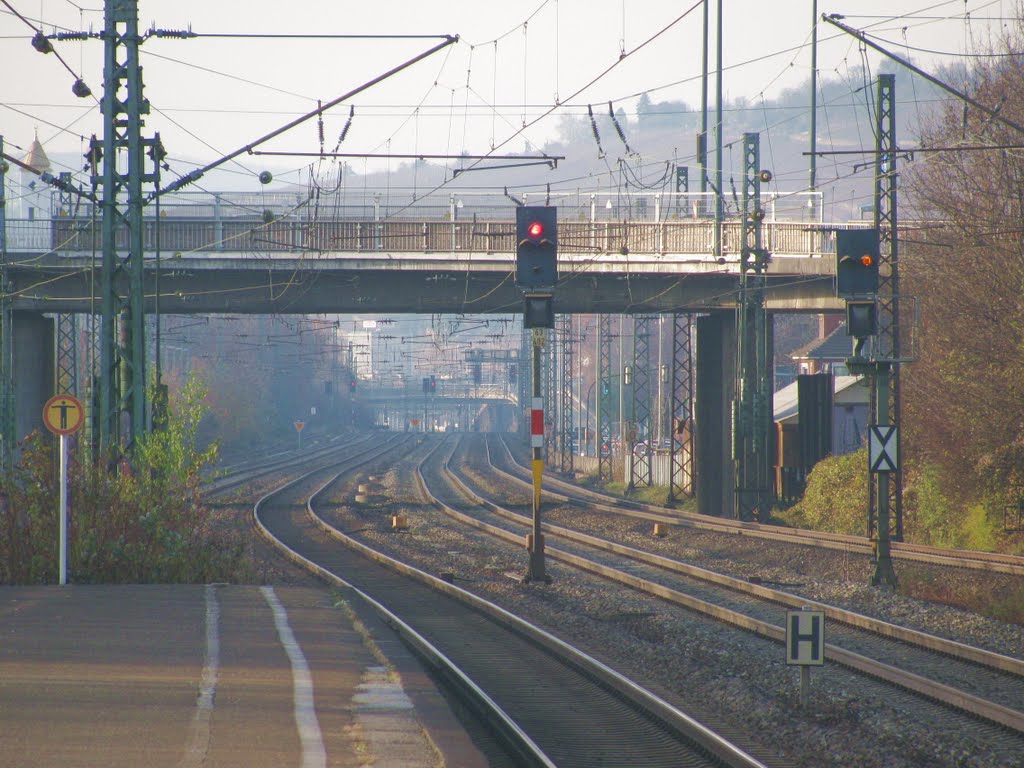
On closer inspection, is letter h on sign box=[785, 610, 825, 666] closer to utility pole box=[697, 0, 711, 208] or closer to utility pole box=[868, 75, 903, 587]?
utility pole box=[868, 75, 903, 587]

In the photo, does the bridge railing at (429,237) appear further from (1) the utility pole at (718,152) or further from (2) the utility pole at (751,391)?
(2) the utility pole at (751,391)

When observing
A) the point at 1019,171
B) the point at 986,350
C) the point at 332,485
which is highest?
the point at 1019,171

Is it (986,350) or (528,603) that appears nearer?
(528,603)

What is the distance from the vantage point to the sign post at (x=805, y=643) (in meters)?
10.2

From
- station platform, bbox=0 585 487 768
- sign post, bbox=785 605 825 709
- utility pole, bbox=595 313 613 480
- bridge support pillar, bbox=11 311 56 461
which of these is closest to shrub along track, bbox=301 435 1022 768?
sign post, bbox=785 605 825 709

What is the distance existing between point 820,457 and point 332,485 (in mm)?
20919

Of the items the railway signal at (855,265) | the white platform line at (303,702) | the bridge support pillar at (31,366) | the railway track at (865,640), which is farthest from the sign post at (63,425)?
the bridge support pillar at (31,366)

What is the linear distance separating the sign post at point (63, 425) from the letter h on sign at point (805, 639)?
32.6 feet

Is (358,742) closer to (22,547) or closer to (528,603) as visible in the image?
(528,603)

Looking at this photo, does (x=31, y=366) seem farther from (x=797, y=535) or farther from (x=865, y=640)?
(x=865, y=640)

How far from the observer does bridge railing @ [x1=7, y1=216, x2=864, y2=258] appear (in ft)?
108

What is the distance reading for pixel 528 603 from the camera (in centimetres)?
1722

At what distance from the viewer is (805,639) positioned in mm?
10242

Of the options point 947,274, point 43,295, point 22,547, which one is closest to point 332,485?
point 43,295
